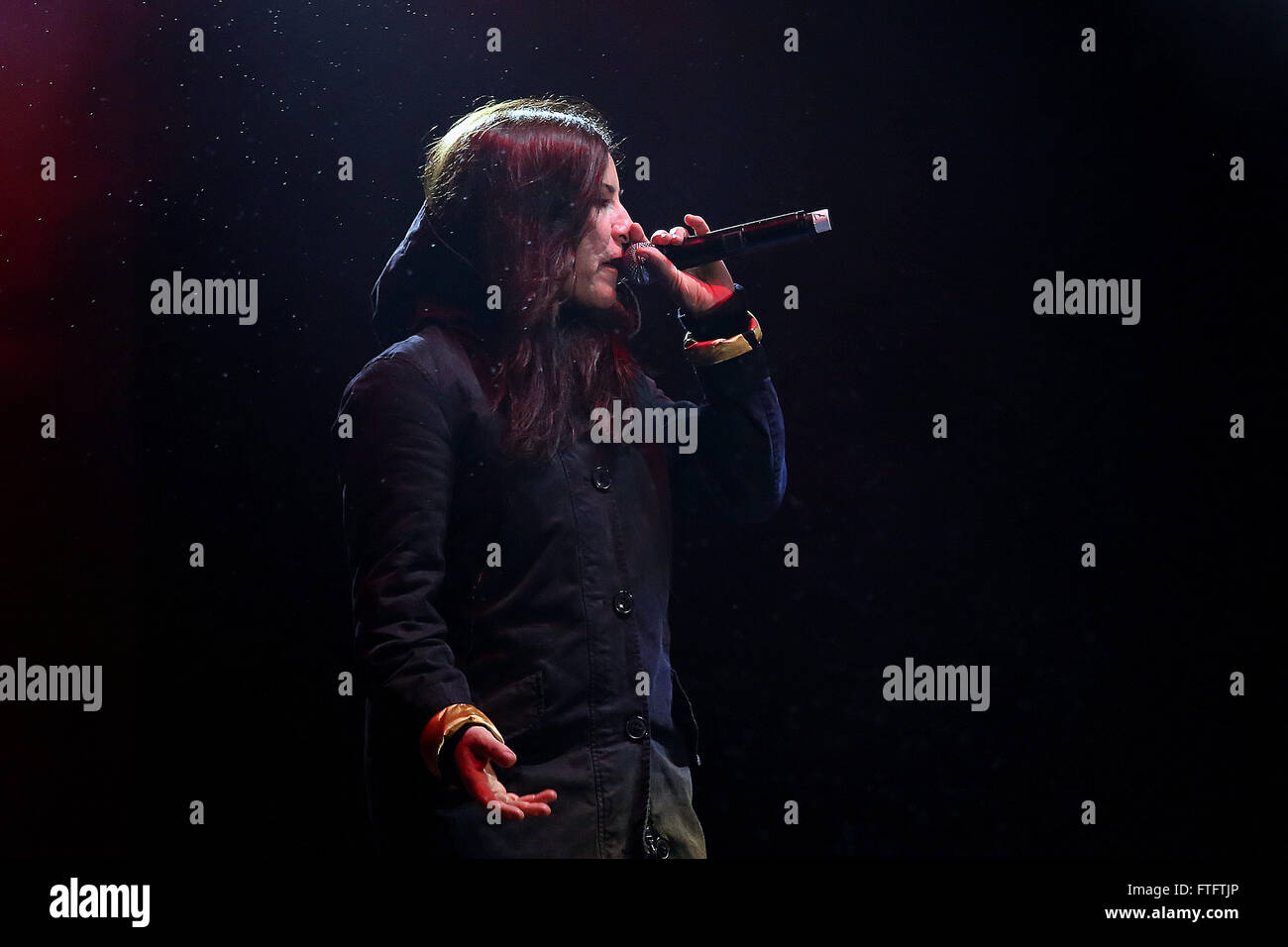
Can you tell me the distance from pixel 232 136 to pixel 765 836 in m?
1.46

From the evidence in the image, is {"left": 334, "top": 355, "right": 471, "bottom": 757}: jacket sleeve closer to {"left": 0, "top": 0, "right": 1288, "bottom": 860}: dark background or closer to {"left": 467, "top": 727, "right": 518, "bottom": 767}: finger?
{"left": 467, "top": 727, "right": 518, "bottom": 767}: finger

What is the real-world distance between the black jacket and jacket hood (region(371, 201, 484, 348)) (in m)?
0.04

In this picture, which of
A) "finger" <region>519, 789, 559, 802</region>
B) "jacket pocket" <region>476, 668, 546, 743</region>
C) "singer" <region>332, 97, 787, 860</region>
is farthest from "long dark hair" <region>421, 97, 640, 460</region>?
"finger" <region>519, 789, 559, 802</region>

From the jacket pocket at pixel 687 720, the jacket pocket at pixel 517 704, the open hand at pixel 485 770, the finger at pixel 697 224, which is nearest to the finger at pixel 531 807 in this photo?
the open hand at pixel 485 770

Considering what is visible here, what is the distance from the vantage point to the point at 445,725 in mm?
1470

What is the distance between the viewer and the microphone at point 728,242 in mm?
1762

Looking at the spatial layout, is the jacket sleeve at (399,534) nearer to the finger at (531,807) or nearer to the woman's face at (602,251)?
the finger at (531,807)

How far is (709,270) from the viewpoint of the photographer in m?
1.77

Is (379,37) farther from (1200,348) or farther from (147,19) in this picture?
(1200,348)

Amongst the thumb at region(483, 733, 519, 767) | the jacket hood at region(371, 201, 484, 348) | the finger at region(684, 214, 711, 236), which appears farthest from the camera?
the finger at region(684, 214, 711, 236)

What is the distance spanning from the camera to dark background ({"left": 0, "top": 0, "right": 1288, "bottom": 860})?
187 cm

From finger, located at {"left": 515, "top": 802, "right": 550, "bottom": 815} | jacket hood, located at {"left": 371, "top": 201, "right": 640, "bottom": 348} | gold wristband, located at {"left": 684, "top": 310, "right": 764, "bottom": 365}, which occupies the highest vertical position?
jacket hood, located at {"left": 371, "top": 201, "right": 640, "bottom": 348}

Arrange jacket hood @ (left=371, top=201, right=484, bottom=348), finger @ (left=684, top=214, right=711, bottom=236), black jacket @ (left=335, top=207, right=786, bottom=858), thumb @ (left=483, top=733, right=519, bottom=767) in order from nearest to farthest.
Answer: thumb @ (left=483, top=733, right=519, bottom=767), black jacket @ (left=335, top=207, right=786, bottom=858), jacket hood @ (left=371, top=201, right=484, bottom=348), finger @ (left=684, top=214, right=711, bottom=236)

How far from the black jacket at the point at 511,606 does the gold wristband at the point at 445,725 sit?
6cm
